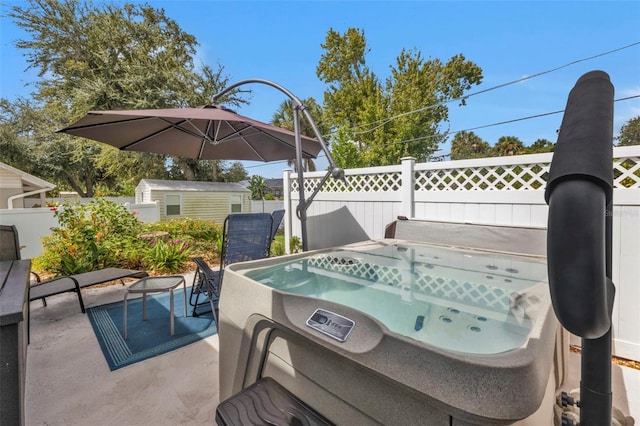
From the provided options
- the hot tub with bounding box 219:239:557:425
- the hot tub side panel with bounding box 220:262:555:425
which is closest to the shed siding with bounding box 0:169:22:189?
the hot tub with bounding box 219:239:557:425

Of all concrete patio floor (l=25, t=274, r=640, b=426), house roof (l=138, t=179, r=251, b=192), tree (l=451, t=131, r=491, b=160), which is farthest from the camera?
tree (l=451, t=131, r=491, b=160)

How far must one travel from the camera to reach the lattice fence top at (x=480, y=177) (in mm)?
2801

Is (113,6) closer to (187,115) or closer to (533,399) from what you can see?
(187,115)

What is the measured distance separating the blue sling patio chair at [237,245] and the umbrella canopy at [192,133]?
3.66ft

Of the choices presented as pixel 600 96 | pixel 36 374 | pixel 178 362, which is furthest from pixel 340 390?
pixel 36 374

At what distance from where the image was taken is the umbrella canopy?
123 inches

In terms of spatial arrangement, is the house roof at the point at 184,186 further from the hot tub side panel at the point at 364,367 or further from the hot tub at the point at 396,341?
the hot tub side panel at the point at 364,367

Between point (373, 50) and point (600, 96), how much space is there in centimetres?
1770

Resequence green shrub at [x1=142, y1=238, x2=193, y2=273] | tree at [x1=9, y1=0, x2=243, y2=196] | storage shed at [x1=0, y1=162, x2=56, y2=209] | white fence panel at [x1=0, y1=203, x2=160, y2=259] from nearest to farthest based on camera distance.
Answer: green shrub at [x1=142, y1=238, x2=193, y2=273] → white fence panel at [x1=0, y1=203, x2=160, y2=259] → storage shed at [x1=0, y1=162, x2=56, y2=209] → tree at [x1=9, y1=0, x2=243, y2=196]

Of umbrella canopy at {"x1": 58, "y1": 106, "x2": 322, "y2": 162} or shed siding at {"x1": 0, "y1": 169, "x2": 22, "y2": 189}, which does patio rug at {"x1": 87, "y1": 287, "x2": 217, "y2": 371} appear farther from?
shed siding at {"x1": 0, "y1": 169, "x2": 22, "y2": 189}

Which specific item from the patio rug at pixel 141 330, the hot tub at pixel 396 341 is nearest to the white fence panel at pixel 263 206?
the patio rug at pixel 141 330

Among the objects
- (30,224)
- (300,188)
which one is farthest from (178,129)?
(30,224)

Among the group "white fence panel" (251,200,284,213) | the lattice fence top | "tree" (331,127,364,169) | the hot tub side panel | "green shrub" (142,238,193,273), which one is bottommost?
"green shrub" (142,238,193,273)

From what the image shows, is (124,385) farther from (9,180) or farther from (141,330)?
(9,180)
